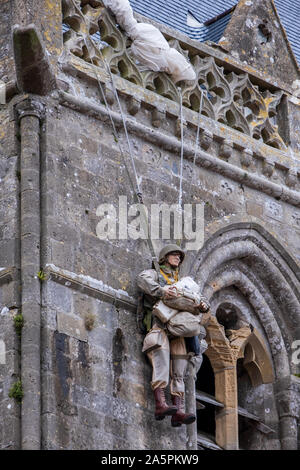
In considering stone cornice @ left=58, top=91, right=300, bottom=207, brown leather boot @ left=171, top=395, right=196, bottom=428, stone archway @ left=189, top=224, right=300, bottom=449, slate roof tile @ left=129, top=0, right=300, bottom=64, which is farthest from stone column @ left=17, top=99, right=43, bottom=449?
slate roof tile @ left=129, top=0, right=300, bottom=64

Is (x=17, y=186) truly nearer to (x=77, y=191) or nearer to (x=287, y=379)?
(x=77, y=191)

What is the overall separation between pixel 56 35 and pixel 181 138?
1764mm

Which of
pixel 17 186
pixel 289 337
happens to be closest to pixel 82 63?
pixel 17 186

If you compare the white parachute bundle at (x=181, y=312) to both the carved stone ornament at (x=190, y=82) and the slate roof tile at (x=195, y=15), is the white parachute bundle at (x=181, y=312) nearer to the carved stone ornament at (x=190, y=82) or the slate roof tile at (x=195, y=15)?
the carved stone ornament at (x=190, y=82)

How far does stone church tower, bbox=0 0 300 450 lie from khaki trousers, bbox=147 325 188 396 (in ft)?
0.53

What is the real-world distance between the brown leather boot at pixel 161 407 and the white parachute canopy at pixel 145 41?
12.4ft

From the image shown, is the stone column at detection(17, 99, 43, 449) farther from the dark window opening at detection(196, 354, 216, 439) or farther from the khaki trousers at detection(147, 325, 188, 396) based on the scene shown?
the dark window opening at detection(196, 354, 216, 439)

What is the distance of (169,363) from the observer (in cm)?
2025

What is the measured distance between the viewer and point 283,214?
23.0 m

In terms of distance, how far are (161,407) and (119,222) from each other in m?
2.00

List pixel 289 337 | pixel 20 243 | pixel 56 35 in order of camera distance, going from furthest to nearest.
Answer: pixel 289 337
pixel 56 35
pixel 20 243

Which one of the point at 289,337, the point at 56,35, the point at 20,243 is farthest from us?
the point at 289,337

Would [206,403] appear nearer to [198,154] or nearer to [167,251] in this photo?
[167,251]

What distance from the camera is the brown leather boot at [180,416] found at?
2000 cm
